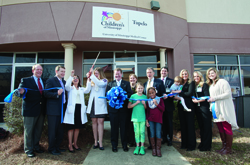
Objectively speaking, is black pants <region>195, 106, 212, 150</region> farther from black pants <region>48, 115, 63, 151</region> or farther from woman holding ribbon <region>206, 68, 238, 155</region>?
black pants <region>48, 115, 63, 151</region>

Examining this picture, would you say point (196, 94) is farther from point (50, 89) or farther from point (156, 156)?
point (50, 89)

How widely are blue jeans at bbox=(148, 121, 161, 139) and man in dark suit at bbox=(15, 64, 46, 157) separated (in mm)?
2556

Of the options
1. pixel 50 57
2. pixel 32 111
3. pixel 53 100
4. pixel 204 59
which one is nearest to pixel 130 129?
pixel 53 100

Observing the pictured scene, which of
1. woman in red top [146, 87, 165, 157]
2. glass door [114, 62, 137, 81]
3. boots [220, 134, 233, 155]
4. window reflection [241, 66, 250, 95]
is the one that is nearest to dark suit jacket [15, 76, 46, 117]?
woman in red top [146, 87, 165, 157]

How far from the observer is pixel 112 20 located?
7418mm

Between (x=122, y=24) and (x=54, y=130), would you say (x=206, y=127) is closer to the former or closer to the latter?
(x=54, y=130)

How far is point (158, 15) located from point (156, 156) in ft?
22.4

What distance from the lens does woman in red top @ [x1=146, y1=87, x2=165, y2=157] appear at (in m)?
3.67

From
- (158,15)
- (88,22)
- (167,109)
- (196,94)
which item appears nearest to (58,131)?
(167,109)

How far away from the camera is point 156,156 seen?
11.8ft

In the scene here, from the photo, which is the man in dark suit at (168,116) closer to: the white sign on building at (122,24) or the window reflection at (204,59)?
the white sign on building at (122,24)

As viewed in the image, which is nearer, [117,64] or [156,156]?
[156,156]

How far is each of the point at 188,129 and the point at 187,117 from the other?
11.5 inches

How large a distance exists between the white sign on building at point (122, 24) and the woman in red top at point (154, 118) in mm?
4460
